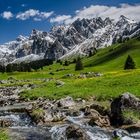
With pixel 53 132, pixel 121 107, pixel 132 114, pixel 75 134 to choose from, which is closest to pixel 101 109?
pixel 121 107

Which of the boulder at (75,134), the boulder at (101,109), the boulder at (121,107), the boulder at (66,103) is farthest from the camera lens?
the boulder at (66,103)

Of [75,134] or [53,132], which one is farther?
[53,132]

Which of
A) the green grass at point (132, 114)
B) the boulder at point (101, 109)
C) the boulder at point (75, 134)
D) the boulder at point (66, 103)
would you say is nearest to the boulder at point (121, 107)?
the green grass at point (132, 114)

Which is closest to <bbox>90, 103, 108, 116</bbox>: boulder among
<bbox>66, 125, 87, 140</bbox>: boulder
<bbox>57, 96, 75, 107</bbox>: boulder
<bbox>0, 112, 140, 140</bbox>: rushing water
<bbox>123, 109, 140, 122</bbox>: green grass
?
<bbox>0, 112, 140, 140</bbox>: rushing water

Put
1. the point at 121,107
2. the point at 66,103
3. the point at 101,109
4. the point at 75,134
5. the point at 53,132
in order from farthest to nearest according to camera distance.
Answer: the point at 66,103 < the point at 101,109 < the point at 121,107 < the point at 53,132 < the point at 75,134

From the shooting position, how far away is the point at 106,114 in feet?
127

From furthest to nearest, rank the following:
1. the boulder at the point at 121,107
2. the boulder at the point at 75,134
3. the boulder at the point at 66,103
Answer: the boulder at the point at 66,103, the boulder at the point at 121,107, the boulder at the point at 75,134

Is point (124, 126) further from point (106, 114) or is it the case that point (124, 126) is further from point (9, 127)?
point (9, 127)

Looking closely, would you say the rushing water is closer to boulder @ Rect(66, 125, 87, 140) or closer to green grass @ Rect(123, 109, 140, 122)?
boulder @ Rect(66, 125, 87, 140)

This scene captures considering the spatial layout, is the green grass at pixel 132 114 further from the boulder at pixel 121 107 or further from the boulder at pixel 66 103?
the boulder at pixel 66 103

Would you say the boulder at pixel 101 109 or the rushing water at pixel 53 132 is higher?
the boulder at pixel 101 109

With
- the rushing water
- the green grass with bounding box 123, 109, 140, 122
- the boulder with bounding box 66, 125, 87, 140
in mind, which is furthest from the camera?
the green grass with bounding box 123, 109, 140, 122

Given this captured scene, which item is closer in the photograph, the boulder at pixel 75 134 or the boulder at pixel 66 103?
the boulder at pixel 75 134

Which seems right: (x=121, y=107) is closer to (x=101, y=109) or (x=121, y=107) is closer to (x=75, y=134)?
(x=101, y=109)
